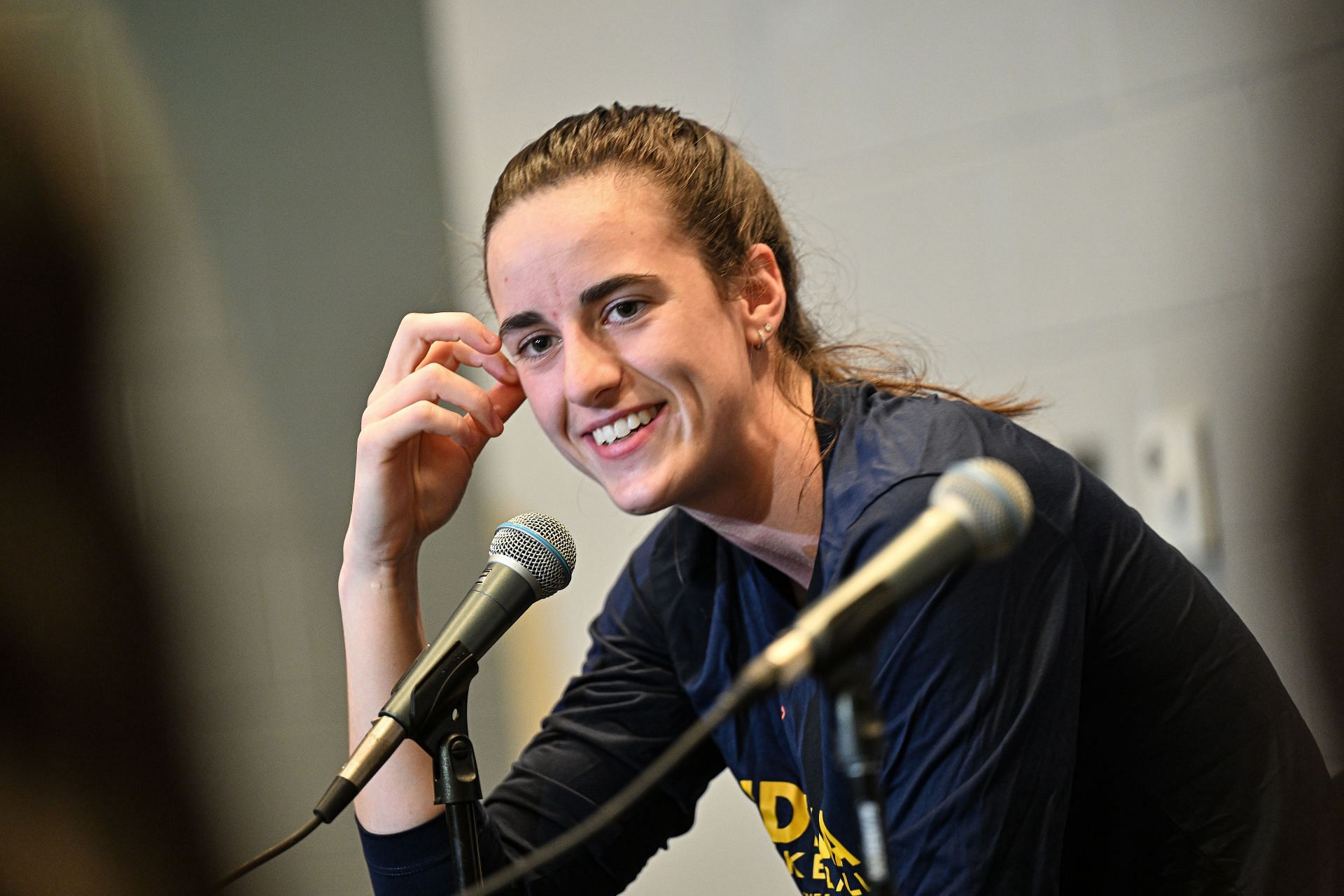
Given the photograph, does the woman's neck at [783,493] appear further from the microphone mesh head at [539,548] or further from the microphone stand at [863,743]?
the microphone stand at [863,743]

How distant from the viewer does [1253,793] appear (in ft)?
3.89

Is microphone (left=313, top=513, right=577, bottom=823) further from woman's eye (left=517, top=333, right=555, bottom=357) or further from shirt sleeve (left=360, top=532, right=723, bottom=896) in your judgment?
shirt sleeve (left=360, top=532, right=723, bottom=896)

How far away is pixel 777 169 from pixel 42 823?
1742 millimetres

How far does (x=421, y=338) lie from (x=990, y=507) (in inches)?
37.6

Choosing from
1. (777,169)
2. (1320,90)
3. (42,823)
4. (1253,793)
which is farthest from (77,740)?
(1320,90)

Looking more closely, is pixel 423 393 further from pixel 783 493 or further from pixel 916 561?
pixel 916 561

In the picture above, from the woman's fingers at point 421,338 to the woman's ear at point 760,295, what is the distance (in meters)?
0.30

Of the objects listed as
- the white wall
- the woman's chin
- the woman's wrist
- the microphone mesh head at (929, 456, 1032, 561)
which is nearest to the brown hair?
the woman's chin

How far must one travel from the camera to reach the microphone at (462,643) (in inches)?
37.8

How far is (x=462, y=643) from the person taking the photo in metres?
1.03

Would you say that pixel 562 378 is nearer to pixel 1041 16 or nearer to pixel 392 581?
pixel 392 581

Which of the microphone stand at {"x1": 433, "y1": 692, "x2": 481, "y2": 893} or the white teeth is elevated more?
the white teeth

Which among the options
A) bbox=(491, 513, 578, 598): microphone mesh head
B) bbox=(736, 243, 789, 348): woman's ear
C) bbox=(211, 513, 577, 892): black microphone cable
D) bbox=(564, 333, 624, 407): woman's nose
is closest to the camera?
bbox=(211, 513, 577, 892): black microphone cable

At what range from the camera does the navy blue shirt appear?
1.01m
